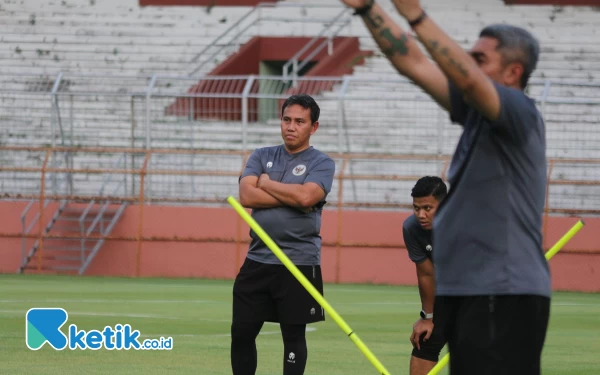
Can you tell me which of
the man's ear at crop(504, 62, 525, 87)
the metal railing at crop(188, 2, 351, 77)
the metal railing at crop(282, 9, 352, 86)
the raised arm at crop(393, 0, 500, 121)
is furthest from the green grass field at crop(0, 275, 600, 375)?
the metal railing at crop(188, 2, 351, 77)

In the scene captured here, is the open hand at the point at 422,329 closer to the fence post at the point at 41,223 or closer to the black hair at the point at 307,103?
the black hair at the point at 307,103

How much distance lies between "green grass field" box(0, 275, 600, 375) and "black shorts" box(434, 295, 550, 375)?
19.8 feet

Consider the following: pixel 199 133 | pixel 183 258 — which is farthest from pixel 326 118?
pixel 183 258

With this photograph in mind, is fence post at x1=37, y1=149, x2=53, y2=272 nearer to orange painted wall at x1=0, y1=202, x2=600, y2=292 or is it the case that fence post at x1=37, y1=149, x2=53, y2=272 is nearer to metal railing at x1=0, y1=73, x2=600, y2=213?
metal railing at x1=0, y1=73, x2=600, y2=213

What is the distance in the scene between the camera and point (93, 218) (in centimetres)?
2527

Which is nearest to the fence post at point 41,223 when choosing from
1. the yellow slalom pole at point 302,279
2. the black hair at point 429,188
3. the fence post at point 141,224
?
the fence post at point 141,224

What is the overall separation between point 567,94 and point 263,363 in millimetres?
17346

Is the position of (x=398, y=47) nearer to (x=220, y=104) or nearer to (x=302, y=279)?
(x=302, y=279)

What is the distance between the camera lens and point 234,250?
23.8 metres

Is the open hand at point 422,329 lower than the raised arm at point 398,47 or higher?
lower

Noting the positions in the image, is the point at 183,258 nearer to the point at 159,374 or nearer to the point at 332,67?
the point at 332,67

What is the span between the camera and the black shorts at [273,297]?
8.20 meters

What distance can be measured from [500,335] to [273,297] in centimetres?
378

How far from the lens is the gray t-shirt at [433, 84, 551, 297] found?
457cm
